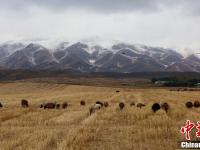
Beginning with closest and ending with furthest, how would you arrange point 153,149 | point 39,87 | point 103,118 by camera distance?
point 153,149
point 103,118
point 39,87

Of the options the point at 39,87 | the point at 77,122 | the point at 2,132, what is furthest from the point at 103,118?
the point at 39,87

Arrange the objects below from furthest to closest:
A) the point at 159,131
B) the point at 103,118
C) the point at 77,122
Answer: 1. the point at 103,118
2. the point at 77,122
3. the point at 159,131

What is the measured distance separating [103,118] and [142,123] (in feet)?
15.1

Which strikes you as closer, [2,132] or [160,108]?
[2,132]

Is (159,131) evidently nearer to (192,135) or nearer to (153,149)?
(192,135)

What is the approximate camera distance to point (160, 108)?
3559 cm

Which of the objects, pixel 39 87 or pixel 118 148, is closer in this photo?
pixel 118 148

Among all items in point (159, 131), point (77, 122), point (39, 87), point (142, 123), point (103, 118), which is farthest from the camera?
point (39, 87)

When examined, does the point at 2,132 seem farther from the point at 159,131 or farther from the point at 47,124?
the point at 159,131

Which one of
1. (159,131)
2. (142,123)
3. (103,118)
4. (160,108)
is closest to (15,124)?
(103,118)

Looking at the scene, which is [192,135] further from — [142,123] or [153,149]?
[142,123]

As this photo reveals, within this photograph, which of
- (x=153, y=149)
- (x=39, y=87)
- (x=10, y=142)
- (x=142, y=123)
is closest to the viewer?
(x=153, y=149)

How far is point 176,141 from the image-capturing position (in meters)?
17.8

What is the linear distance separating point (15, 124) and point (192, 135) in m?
12.5
